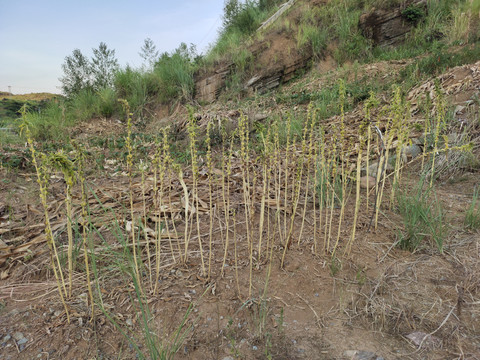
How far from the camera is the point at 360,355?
3.54 feet

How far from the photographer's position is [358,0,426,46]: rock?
292 inches

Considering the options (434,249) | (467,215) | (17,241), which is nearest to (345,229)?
(434,249)

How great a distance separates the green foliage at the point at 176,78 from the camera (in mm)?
8219

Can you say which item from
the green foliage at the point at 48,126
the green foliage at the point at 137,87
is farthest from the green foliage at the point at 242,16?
the green foliage at the point at 48,126

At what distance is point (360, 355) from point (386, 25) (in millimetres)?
8735

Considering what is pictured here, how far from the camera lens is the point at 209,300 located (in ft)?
4.64

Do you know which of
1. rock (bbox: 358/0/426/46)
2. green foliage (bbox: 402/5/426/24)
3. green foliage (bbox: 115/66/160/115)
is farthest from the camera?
green foliage (bbox: 115/66/160/115)

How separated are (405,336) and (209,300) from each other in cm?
87

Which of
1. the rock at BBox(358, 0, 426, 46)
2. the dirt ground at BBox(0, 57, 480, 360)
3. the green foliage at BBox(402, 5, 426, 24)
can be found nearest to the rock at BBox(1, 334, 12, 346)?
the dirt ground at BBox(0, 57, 480, 360)

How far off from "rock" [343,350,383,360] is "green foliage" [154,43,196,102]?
7818 millimetres

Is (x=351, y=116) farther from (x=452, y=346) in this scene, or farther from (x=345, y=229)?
(x=452, y=346)

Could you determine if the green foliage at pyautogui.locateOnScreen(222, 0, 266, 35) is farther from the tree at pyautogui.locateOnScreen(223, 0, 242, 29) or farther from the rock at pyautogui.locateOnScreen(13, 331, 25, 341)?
the rock at pyautogui.locateOnScreen(13, 331, 25, 341)

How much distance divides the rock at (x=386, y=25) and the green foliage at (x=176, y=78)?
196 inches

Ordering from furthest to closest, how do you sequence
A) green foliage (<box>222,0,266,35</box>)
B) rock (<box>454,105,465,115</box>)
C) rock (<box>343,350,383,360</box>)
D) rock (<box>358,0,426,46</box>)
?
green foliage (<box>222,0,266,35</box>) < rock (<box>358,0,426,46</box>) < rock (<box>454,105,465,115</box>) < rock (<box>343,350,383,360</box>)
